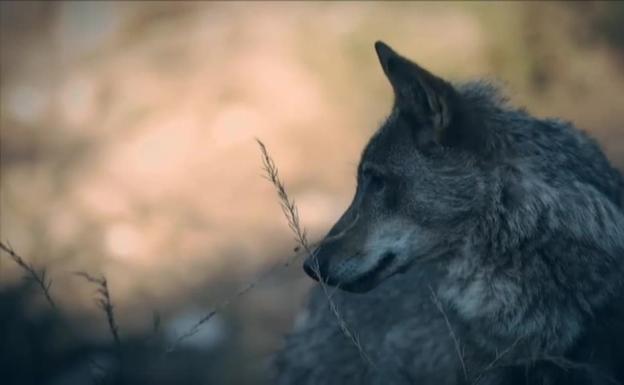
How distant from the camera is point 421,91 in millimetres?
4465

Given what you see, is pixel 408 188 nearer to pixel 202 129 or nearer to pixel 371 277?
pixel 371 277

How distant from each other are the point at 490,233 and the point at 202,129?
14.6ft

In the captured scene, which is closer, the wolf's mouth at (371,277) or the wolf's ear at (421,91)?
the wolf's ear at (421,91)

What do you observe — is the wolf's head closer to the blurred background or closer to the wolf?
the wolf

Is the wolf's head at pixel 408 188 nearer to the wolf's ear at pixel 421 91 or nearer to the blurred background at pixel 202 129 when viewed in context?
the wolf's ear at pixel 421 91

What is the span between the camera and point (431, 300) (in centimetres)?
498

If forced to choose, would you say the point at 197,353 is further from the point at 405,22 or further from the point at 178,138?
the point at 405,22

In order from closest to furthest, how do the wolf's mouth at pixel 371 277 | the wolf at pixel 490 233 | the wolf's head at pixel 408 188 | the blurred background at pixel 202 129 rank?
the wolf at pixel 490 233 < the wolf's head at pixel 408 188 < the wolf's mouth at pixel 371 277 < the blurred background at pixel 202 129

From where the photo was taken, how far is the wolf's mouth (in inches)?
182

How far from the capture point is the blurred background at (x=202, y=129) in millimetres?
7309

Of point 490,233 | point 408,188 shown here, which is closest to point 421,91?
point 408,188

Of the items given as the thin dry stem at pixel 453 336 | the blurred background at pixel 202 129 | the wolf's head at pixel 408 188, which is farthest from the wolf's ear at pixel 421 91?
the blurred background at pixel 202 129

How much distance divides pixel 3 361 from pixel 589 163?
3587mm

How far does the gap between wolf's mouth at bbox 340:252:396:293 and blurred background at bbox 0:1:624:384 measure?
2.33 meters
